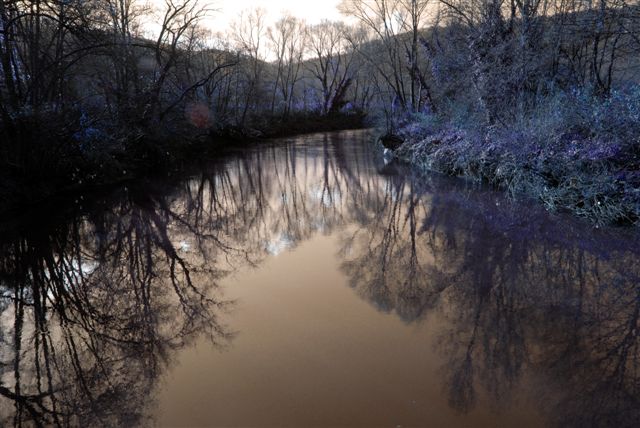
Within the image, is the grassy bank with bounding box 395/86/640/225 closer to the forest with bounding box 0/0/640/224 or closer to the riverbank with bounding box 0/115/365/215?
the forest with bounding box 0/0/640/224

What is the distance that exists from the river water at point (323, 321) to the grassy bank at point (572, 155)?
608 mm

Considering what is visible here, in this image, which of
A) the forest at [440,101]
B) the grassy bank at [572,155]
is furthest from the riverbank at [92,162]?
the grassy bank at [572,155]

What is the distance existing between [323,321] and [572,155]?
7679 millimetres

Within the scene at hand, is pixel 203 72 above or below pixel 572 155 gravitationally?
above

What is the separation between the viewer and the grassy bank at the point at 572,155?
8.50 meters

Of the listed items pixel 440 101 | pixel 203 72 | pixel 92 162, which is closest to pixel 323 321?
pixel 92 162

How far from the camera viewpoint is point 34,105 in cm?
1131

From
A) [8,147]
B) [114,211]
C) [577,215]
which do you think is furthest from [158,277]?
[577,215]

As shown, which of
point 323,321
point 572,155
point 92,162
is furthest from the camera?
point 92,162

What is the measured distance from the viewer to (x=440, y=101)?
69.8ft

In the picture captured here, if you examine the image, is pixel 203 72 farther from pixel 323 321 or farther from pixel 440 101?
pixel 323 321

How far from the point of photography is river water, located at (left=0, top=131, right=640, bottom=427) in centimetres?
→ 367

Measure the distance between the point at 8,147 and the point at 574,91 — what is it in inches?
584

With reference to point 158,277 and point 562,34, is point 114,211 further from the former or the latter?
point 562,34
